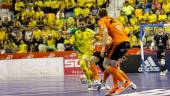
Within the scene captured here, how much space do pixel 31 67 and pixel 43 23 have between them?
150 inches

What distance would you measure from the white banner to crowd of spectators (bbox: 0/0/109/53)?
97 cm

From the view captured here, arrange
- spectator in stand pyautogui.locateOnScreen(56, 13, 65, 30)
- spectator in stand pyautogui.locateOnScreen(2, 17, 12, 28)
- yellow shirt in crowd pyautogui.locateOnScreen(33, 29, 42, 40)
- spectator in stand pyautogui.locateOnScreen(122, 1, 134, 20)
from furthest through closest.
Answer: spectator in stand pyautogui.locateOnScreen(2, 17, 12, 28) < spectator in stand pyautogui.locateOnScreen(56, 13, 65, 30) < spectator in stand pyautogui.locateOnScreen(122, 1, 134, 20) < yellow shirt in crowd pyautogui.locateOnScreen(33, 29, 42, 40)

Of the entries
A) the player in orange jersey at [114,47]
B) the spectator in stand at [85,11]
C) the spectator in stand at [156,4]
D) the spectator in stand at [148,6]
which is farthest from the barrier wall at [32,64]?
the player in orange jersey at [114,47]

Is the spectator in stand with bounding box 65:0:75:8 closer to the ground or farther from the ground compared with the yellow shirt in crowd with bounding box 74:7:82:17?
farther from the ground

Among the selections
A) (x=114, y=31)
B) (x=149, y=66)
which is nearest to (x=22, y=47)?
(x=149, y=66)

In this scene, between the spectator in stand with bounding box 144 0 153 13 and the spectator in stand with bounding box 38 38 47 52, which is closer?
the spectator in stand with bounding box 38 38 47 52

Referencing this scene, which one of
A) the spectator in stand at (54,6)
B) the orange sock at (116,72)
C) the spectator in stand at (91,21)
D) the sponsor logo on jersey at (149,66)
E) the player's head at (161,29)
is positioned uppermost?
the spectator in stand at (54,6)

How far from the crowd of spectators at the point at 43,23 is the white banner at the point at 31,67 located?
3.18ft

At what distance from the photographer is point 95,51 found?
48.2 feet

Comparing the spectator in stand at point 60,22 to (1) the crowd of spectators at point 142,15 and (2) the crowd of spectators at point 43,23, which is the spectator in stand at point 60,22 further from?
(1) the crowd of spectators at point 142,15

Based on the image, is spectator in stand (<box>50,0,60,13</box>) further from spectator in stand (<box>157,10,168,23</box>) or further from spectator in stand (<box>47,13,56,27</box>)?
spectator in stand (<box>157,10,168,23</box>)

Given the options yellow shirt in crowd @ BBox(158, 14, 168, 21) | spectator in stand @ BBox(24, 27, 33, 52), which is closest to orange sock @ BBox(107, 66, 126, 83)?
yellow shirt in crowd @ BBox(158, 14, 168, 21)

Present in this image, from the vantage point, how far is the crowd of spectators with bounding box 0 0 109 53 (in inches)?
1036

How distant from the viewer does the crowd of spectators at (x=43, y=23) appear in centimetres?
2631
